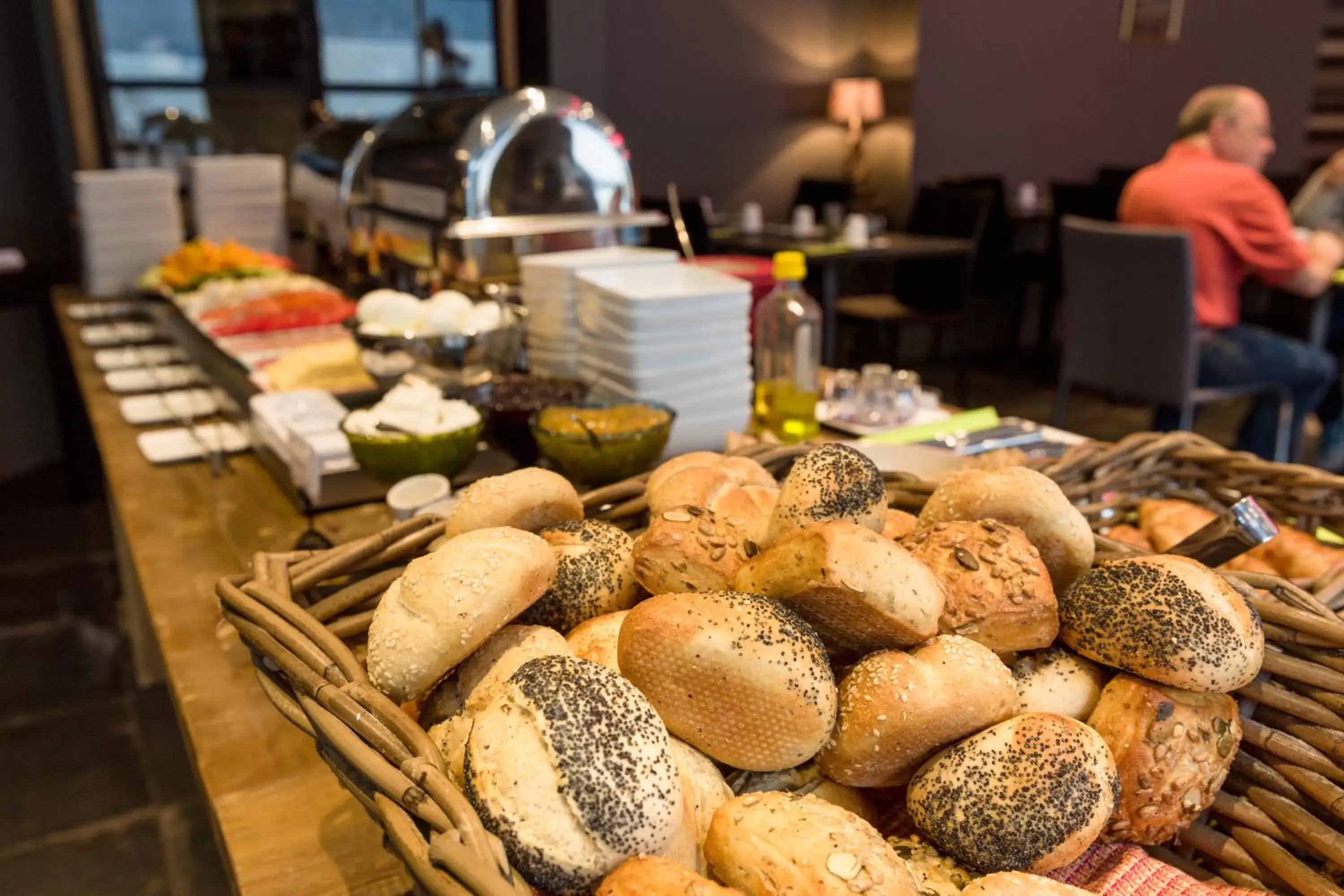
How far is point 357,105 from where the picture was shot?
5188 mm

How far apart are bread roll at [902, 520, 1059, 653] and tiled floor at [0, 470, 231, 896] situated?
1.31m

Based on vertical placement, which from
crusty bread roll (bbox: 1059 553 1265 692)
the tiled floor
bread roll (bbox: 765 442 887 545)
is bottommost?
the tiled floor

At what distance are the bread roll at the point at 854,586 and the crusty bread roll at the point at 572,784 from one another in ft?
0.49

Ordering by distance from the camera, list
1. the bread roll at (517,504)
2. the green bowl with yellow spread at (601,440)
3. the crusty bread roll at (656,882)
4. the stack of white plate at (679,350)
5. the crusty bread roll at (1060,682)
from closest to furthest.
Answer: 1. the crusty bread roll at (656,882)
2. the crusty bread roll at (1060,682)
3. the bread roll at (517,504)
4. the green bowl with yellow spread at (601,440)
5. the stack of white plate at (679,350)

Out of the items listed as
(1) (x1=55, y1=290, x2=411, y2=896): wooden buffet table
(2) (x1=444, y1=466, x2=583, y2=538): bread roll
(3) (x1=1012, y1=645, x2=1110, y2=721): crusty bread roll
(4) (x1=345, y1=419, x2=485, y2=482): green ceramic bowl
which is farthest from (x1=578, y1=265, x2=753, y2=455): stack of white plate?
(3) (x1=1012, y1=645, x2=1110, y2=721): crusty bread roll

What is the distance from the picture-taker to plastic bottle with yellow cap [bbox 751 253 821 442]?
1.68 metres

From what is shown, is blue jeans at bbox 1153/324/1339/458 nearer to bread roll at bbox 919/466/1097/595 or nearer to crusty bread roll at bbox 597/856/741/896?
bread roll at bbox 919/466/1097/595

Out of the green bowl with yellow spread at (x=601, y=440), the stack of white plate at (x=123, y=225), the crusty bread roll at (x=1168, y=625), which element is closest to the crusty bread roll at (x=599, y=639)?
the crusty bread roll at (x=1168, y=625)

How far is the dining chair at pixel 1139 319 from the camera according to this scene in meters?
3.19

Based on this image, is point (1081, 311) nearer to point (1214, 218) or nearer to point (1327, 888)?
point (1214, 218)

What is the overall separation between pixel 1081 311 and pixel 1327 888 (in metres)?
3.15

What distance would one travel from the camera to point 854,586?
639 millimetres

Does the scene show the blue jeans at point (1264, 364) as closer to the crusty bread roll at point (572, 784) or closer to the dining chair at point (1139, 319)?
the dining chair at point (1139, 319)

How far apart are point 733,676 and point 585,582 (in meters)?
0.21
